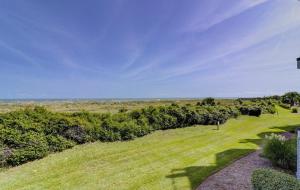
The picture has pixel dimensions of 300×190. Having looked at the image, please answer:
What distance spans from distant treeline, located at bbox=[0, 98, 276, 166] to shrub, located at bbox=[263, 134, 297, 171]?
7.61m

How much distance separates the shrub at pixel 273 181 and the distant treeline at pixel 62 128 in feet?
27.9

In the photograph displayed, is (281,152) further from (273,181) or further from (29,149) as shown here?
(29,149)

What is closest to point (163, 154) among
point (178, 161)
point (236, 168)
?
point (178, 161)

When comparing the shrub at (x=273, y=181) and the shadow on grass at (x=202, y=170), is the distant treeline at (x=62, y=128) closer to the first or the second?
the shadow on grass at (x=202, y=170)

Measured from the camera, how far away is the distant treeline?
1025 centimetres

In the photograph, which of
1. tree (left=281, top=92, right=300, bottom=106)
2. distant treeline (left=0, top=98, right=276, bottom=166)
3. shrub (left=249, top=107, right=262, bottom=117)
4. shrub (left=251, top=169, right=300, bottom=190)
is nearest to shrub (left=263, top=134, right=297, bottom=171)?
shrub (left=251, top=169, right=300, bottom=190)

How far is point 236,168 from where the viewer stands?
10219mm

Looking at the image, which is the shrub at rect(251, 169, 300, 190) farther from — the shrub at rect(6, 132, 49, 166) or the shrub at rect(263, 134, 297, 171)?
the shrub at rect(6, 132, 49, 166)

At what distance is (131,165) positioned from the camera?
1045 centimetres

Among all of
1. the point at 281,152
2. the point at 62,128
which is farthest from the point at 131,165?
the point at 281,152

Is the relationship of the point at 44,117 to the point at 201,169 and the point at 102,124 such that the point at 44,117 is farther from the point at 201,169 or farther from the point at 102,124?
the point at 201,169

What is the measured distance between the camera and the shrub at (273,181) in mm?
5039

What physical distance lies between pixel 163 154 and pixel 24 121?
21.1ft

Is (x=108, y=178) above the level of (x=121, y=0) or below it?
below
